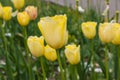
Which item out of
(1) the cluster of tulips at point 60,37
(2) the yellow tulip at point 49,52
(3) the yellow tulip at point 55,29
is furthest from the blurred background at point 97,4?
(3) the yellow tulip at point 55,29

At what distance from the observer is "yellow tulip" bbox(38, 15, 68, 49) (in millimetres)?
1483

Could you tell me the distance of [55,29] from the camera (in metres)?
1.50

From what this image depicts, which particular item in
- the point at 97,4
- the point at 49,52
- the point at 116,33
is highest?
the point at 116,33

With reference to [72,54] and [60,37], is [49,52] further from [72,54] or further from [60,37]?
[60,37]

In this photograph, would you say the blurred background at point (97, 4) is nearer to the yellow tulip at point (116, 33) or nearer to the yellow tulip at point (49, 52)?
the yellow tulip at point (49, 52)

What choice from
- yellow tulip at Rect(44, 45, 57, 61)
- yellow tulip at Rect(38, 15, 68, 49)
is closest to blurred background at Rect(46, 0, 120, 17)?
yellow tulip at Rect(44, 45, 57, 61)

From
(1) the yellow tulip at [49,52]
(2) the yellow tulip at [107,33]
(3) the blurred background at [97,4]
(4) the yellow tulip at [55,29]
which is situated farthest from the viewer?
(3) the blurred background at [97,4]

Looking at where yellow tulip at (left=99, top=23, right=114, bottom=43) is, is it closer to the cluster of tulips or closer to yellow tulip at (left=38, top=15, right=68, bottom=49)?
the cluster of tulips

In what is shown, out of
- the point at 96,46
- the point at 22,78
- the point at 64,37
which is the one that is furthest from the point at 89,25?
the point at 96,46

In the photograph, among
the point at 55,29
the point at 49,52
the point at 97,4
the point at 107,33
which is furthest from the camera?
the point at 97,4

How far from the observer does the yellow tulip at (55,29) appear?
1.48m

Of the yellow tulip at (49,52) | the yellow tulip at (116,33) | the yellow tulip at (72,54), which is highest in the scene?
the yellow tulip at (116,33)

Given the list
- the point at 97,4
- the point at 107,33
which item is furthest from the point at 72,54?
the point at 97,4

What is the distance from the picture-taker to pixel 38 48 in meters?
1.74
